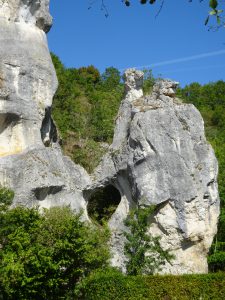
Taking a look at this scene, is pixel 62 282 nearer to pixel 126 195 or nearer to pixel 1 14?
pixel 126 195

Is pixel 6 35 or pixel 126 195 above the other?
pixel 6 35

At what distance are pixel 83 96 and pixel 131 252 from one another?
Result: 2991 centimetres

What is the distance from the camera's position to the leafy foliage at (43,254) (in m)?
15.7

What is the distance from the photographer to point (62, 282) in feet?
54.3

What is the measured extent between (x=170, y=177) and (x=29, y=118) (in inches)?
267

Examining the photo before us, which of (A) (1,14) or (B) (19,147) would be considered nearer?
(B) (19,147)

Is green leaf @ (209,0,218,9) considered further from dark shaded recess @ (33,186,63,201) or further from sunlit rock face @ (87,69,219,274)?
sunlit rock face @ (87,69,219,274)

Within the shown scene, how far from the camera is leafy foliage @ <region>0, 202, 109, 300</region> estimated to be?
51.5 feet

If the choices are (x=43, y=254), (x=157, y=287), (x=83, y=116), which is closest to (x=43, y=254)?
(x=43, y=254)

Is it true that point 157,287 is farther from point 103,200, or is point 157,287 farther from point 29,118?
point 103,200

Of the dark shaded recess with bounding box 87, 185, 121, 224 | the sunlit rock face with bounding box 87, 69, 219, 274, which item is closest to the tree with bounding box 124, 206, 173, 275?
the sunlit rock face with bounding box 87, 69, 219, 274

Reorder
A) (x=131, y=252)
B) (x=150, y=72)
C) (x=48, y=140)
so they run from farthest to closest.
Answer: (x=150, y=72)
(x=48, y=140)
(x=131, y=252)

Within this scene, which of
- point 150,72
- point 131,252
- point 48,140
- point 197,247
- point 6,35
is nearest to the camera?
point 131,252

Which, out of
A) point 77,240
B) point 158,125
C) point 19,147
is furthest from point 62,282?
point 158,125
